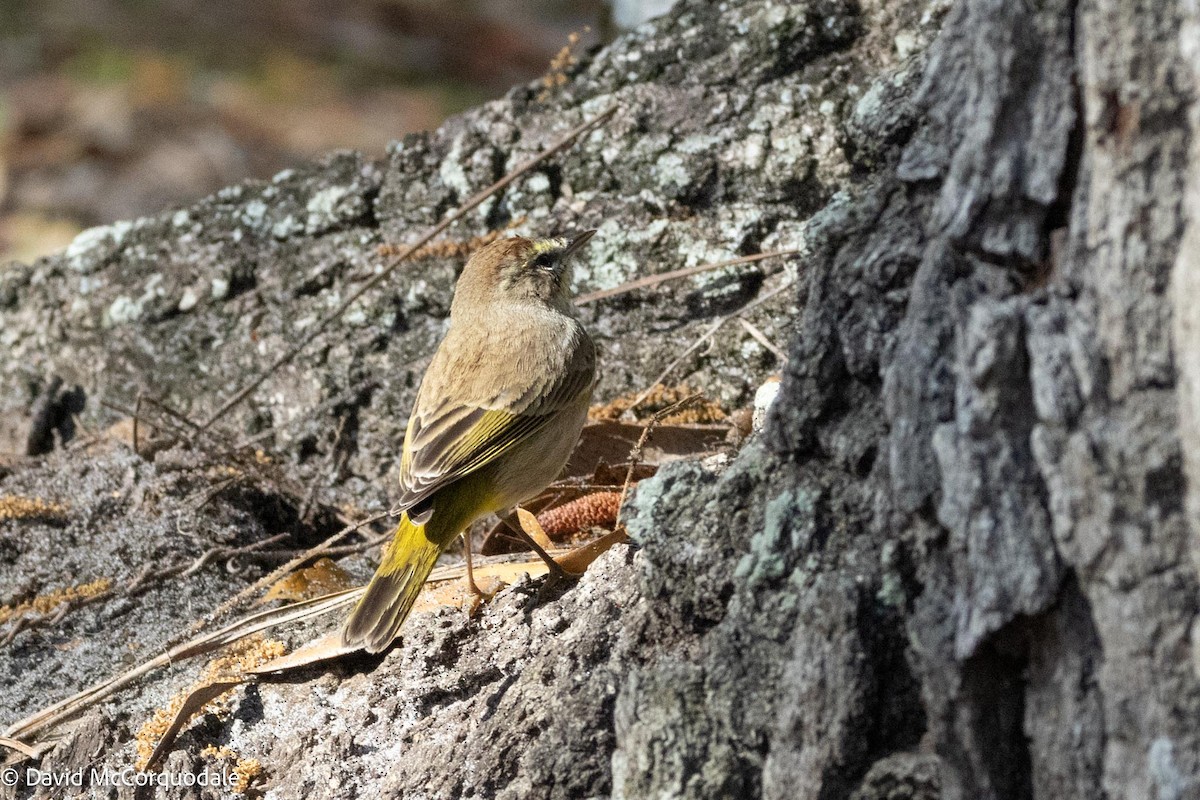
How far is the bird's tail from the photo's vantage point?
3.11 meters

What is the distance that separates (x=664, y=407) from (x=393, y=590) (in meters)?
1.40

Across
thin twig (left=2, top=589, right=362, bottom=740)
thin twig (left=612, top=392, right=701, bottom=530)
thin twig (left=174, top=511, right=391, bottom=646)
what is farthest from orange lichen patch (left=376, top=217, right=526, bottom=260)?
thin twig (left=2, top=589, right=362, bottom=740)

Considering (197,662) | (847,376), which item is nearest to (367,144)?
(197,662)

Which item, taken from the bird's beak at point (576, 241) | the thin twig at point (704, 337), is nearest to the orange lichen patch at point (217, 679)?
the thin twig at point (704, 337)

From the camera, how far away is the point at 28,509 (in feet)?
13.4

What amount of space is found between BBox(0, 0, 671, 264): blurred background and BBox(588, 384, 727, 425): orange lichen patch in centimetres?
479

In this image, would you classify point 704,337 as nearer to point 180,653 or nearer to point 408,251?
point 408,251

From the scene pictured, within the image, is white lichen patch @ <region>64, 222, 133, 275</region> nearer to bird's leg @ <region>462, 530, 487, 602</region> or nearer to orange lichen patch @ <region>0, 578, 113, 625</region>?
orange lichen patch @ <region>0, 578, 113, 625</region>

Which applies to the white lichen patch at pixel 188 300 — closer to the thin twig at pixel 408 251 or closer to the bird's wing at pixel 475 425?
the thin twig at pixel 408 251

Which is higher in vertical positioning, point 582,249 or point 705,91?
point 705,91

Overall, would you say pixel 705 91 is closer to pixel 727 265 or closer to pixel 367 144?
pixel 727 265

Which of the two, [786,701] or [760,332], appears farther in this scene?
[760,332]

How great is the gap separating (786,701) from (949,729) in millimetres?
316

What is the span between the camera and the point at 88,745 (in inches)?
122
